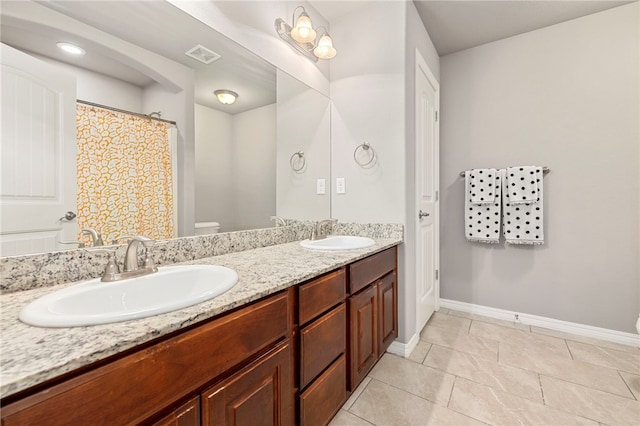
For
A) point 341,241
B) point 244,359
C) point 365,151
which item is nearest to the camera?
point 244,359

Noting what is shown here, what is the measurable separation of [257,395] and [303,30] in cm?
187

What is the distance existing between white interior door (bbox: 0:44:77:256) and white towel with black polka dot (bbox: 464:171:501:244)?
269cm

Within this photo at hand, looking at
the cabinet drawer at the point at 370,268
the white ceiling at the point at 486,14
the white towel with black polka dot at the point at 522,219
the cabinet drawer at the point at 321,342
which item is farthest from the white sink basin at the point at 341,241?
the white ceiling at the point at 486,14

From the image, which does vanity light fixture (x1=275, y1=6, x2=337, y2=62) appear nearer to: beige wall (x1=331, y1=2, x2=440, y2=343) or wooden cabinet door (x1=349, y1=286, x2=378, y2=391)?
beige wall (x1=331, y1=2, x2=440, y2=343)

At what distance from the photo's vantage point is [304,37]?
5.55 feet

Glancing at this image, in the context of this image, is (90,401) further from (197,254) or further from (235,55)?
(235,55)

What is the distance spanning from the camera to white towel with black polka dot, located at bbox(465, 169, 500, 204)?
2.37 metres

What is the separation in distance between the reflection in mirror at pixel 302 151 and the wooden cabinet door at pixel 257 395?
1051 mm

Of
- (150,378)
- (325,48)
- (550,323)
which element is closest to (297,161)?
(325,48)

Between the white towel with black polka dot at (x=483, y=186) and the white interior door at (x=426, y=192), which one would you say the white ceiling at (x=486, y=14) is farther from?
the white towel with black polka dot at (x=483, y=186)

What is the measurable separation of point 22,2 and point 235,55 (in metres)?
0.82

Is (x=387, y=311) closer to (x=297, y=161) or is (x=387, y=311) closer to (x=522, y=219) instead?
(x=297, y=161)

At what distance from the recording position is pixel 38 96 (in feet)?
2.65

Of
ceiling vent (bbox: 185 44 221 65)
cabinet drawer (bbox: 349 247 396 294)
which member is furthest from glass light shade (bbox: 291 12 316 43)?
cabinet drawer (bbox: 349 247 396 294)
